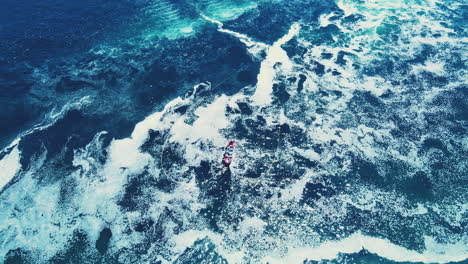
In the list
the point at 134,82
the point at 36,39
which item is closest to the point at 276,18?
the point at 134,82

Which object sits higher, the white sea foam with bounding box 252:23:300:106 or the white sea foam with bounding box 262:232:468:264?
the white sea foam with bounding box 252:23:300:106

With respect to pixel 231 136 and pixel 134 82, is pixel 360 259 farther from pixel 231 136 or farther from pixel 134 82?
pixel 134 82

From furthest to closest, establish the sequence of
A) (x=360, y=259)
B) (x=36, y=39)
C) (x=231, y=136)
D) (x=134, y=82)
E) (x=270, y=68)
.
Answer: (x=36, y=39) < (x=270, y=68) < (x=134, y=82) < (x=231, y=136) < (x=360, y=259)

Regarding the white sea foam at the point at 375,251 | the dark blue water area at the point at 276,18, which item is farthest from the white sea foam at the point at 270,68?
the white sea foam at the point at 375,251

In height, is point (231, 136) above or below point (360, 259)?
above

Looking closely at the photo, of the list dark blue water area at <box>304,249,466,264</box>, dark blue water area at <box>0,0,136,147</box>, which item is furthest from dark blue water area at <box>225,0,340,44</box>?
dark blue water area at <box>304,249,466,264</box>

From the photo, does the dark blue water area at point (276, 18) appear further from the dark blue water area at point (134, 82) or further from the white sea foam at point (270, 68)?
the dark blue water area at point (134, 82)

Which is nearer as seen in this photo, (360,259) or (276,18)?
(360,259)

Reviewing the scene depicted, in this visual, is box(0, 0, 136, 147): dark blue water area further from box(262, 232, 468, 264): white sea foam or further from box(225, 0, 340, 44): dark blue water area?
box(262, 232, 468, 264): white sea foam
